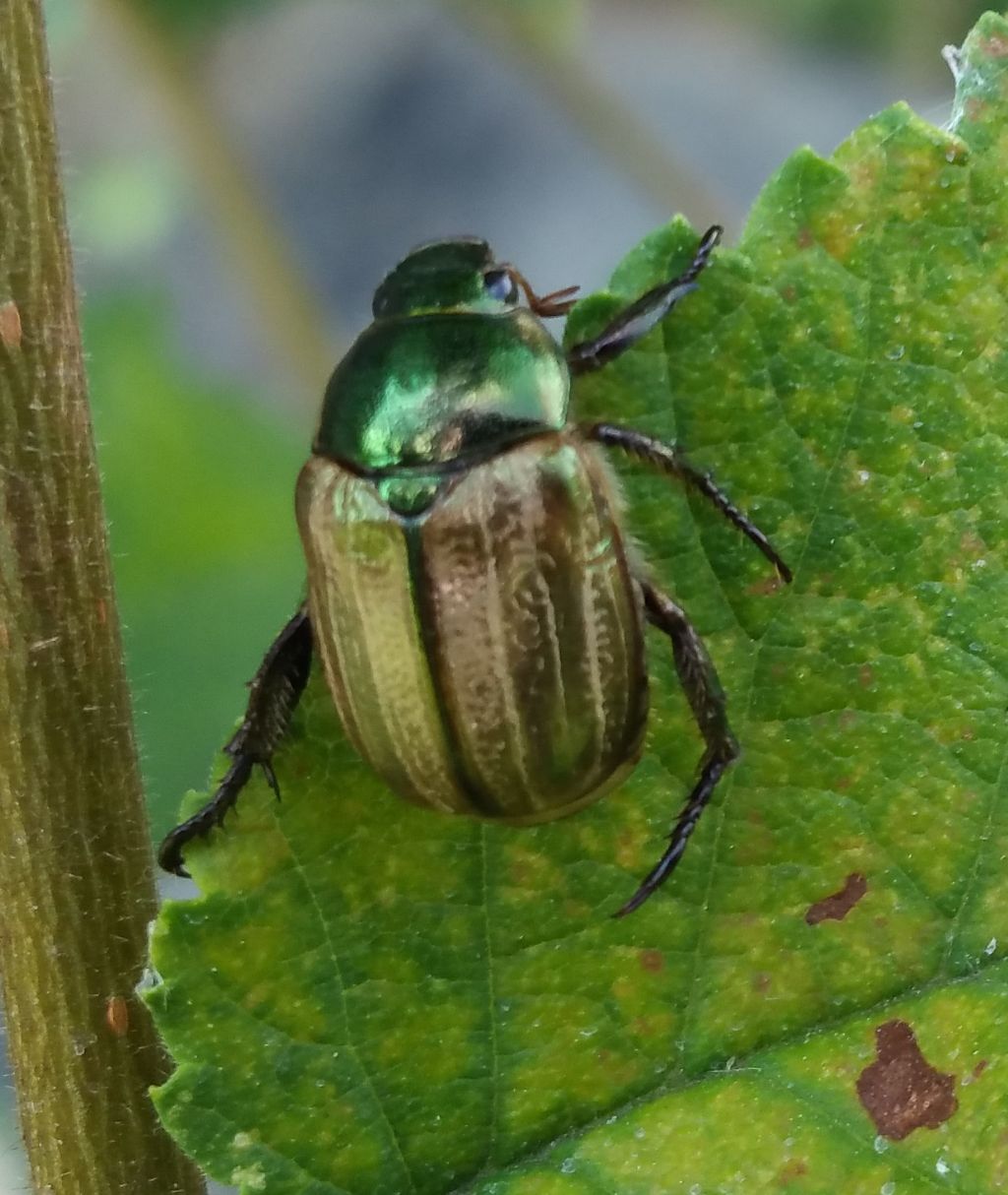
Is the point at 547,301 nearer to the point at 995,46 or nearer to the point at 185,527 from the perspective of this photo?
the point at 995,46

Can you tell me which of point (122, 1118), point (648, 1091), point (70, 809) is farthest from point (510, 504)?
point (122, 1118)

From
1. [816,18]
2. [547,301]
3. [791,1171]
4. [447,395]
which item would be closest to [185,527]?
[547,301]

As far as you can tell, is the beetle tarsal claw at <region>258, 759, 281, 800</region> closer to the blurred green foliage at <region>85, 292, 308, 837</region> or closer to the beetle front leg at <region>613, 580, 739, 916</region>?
the beetle front leg at <region>613, 580, 739, 916</region>

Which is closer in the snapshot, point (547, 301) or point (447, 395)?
point (447, 395)

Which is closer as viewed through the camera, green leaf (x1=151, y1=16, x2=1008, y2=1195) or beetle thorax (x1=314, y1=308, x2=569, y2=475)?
green leaf (x1=151, y1=16, x2=1008, y2=1195)

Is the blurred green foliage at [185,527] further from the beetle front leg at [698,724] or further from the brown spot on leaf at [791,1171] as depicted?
the brown spot on leaf at [791,1171]

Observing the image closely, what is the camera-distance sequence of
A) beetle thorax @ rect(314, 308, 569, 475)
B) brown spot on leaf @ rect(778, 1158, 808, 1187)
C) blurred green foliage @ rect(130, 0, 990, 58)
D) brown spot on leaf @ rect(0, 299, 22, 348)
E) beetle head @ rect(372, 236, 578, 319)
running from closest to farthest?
brown spot on leaf @ rect(0, 299, 22, 348) < brown spot on leaf @ rect(778, 1158, 808, 1187) < beetle thorax @ rect(314, 308, 569, 475) < beetle head @ rect(372, 236, 578, 319) < blurred green foliage @ rect(130, 0, 990, 58)

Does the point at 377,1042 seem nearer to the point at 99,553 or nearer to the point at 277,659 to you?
the point at 277,659

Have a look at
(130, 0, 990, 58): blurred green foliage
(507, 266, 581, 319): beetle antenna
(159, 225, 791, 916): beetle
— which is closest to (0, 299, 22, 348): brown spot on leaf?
(159, 225, 791, 916): beetle
